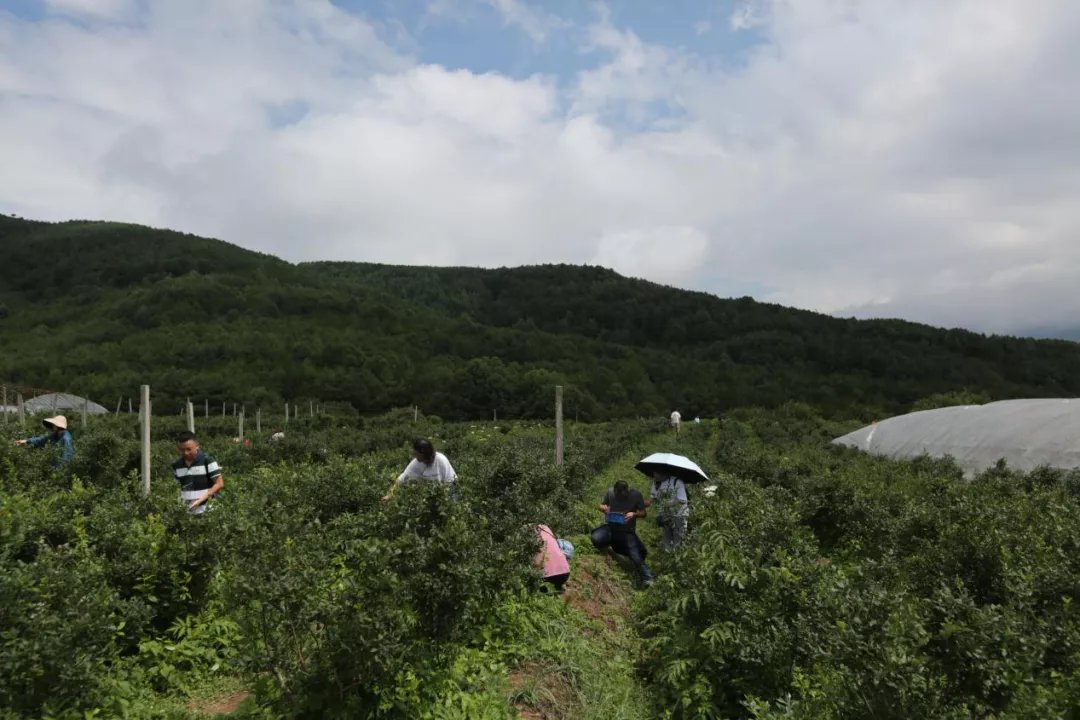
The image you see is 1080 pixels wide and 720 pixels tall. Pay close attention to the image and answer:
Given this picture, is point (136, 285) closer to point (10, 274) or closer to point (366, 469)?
point (10, 274)

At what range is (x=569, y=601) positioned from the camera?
269 inches

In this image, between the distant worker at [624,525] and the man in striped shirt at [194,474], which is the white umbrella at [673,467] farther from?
the man in striped shirt at [194,474]

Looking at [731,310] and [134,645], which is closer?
[134,645]

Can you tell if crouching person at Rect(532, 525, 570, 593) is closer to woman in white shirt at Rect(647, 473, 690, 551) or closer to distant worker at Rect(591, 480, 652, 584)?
distant worker at Rect(591, 480, 652, 584)

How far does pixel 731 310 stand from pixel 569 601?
114363 millimetres

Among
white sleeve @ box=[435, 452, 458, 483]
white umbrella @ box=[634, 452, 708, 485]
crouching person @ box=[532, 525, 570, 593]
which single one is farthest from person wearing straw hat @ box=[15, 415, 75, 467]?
white umbrella @ box=[634, 452, 708, 485]

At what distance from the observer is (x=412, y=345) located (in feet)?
301

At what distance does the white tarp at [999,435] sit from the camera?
53.2 feet

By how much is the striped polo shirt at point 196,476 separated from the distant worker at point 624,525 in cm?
463

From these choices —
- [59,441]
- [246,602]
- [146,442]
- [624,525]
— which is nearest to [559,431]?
[624,525]

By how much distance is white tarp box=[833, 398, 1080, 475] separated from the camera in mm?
16203

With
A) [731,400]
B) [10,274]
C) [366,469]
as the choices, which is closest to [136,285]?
[10,274]

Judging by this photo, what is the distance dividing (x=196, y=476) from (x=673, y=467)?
18.4 ft

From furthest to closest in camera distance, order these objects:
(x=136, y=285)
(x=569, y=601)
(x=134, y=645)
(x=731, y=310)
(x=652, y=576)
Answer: (x=731, y=310) → (x=136, y=285) → (x=652, y=576) → (x=569, y=601) → (x=134, y=645)
